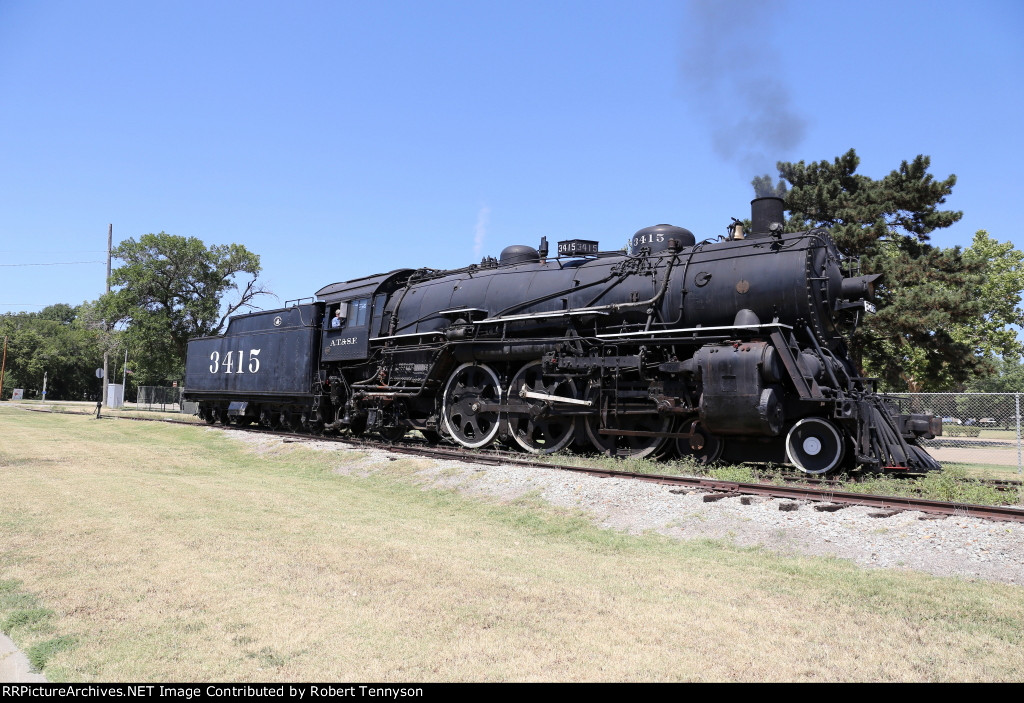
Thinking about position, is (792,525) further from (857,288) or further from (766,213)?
(766,213)

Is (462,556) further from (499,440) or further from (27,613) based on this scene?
(499,440)

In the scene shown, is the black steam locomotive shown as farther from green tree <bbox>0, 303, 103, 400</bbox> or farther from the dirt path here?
green tree <bbox>0, 303, 103, 400</bbox>

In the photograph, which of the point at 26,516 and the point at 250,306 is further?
the point at 250,306

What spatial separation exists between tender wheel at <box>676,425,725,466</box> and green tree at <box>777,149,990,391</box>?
1283cm

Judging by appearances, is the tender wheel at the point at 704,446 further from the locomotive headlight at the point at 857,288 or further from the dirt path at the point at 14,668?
the dirt path at the point at 14,668

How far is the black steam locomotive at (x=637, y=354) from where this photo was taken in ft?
32.9

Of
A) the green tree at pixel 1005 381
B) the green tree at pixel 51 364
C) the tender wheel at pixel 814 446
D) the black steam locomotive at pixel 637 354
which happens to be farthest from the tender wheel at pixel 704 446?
the green tree at pixel 1005 381

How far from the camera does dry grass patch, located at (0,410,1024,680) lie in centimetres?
363

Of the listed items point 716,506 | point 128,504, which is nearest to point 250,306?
point 128,504

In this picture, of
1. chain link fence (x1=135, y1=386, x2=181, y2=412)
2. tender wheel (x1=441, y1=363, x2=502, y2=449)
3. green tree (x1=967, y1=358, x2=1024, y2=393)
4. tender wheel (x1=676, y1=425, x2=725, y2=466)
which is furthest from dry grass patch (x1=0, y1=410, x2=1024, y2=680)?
green tree (x1=967, y1=358, x2=1024, y2=393)

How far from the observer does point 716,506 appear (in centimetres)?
784

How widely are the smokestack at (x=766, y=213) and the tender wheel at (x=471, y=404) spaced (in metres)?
5.63

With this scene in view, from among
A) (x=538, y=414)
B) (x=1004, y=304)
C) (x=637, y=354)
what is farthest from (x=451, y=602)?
(x=1004, y=304)
